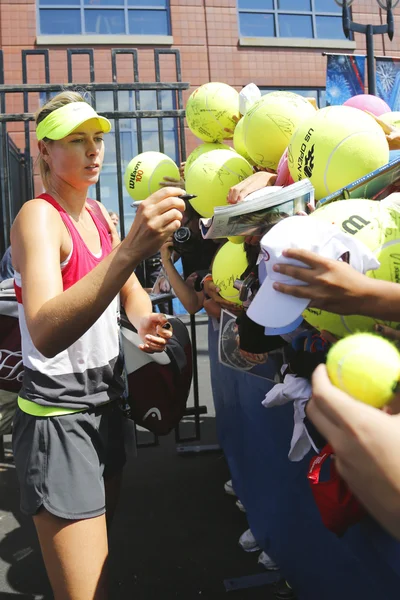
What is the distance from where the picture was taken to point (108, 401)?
1.92 m

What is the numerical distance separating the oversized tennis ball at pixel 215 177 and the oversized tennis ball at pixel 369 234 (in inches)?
46.3

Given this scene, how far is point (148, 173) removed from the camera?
331 centimetres

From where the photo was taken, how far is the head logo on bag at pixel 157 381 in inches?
86.9

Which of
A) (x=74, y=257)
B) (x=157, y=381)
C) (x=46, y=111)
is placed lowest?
(x=157, y=381)

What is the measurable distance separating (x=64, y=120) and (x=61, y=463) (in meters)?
1.13

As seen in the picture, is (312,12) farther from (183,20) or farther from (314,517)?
(314,517)

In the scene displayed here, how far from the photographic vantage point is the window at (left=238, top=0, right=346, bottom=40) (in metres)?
12.8

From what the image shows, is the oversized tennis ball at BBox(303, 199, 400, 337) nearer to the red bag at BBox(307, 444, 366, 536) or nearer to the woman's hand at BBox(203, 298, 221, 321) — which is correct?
the red bag at BBox(307, 444, 366, 536)

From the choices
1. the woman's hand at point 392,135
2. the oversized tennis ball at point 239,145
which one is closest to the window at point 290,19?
the oversized tennis ball at point 239,145

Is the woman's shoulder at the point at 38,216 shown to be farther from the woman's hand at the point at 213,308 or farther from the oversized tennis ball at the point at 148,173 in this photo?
the oversized tennis ball at the point at 148,173

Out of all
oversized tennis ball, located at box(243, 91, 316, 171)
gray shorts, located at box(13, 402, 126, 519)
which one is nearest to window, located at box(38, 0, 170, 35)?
oversized tennis ball, located at box(243, 91, 316, 171)

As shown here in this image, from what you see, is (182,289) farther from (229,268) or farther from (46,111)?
(46,111)

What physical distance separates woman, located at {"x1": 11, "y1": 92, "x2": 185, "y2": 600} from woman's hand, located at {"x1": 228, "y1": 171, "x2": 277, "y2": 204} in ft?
1.66

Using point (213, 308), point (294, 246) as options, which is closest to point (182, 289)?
point (213, 308)
